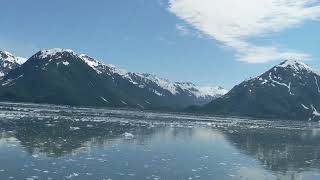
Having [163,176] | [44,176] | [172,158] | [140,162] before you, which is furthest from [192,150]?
[44,176]

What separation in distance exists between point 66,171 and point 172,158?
53.3ft

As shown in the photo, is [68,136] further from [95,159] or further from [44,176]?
[44,176]

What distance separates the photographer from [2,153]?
47.0 metres

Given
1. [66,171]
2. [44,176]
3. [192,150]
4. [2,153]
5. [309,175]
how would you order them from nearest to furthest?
[44,176]
[66,171]
[2,153]
[309,175]
[192,150]

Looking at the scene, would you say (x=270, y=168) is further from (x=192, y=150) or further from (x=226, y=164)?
(x=192, y=150)

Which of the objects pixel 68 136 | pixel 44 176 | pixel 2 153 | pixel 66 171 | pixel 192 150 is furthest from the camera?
pixel 68 136

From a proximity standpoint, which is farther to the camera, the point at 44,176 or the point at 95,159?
the point at 95,159

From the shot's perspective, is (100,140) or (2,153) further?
(100,140)

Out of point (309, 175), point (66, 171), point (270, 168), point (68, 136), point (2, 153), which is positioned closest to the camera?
point (66, 171)

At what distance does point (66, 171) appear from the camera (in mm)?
39531

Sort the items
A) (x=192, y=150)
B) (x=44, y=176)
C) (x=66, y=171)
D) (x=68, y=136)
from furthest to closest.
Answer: (x=68, y=136)
(x=192, y=150)
(x=66, y=171)
(x=44, y=176)

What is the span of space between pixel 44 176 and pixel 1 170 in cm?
373

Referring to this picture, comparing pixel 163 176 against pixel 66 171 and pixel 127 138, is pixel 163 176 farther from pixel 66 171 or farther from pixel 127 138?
pixel 127 138

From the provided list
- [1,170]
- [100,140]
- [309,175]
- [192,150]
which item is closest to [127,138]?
[100,140]
